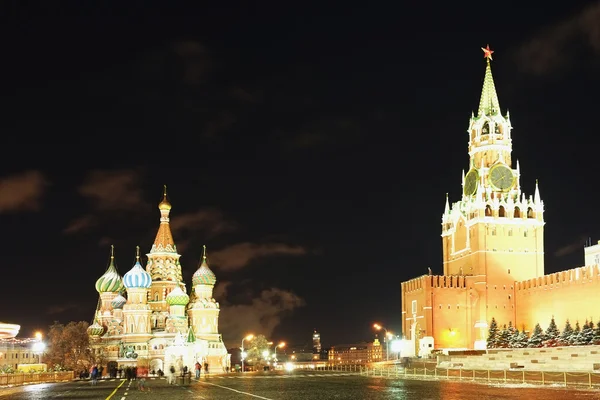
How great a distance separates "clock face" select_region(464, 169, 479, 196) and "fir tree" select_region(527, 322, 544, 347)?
1866 cm

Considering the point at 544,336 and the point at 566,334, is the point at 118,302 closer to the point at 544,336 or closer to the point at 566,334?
the point at 544,336

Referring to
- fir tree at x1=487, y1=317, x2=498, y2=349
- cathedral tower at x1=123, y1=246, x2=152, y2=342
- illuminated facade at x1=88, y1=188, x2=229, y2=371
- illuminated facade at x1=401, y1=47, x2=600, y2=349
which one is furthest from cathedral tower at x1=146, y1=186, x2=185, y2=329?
fir tree at x1=487, y1=317, x2=498, y2=349

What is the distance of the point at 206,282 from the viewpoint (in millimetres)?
85000

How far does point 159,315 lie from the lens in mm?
83000

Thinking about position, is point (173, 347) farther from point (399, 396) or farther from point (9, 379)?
point (399, 396)

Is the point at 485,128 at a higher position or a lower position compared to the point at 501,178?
higher

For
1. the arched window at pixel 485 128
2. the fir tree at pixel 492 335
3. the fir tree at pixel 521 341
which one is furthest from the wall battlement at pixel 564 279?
the arched window at pixel 485 128

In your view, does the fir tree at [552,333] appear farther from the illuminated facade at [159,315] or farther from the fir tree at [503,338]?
the illuminated facade at [159,315]

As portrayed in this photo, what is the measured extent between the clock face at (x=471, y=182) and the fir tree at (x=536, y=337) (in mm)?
18659

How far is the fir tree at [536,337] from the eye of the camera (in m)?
69.6

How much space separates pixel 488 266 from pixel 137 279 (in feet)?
114

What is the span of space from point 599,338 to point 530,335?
1526 cm

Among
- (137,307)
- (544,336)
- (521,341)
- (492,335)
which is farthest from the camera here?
(137,307)

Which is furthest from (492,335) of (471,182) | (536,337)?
(471,182)
